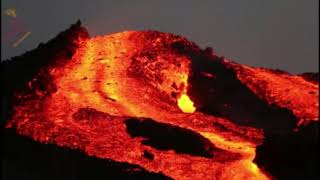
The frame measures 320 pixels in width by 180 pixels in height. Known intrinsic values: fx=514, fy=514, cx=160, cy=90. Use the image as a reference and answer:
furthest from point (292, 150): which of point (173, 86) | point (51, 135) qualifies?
point (173, 86)

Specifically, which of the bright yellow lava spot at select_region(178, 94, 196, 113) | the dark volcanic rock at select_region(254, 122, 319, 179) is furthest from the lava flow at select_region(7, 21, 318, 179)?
the dark volcanic rock at select_region(254, 122, 319, 179)

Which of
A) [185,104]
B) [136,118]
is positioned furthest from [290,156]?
[185,104]

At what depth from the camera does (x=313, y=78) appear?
148 feet

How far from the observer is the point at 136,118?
101ft

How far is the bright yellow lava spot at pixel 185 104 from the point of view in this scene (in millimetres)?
40438

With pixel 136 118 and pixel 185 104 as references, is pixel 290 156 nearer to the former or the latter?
pixel 136 118

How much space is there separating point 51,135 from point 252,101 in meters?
17.8

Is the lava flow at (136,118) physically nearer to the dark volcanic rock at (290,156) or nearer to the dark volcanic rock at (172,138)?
the dark volcanic rock at (172,138)

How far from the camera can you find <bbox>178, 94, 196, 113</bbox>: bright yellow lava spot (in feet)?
133

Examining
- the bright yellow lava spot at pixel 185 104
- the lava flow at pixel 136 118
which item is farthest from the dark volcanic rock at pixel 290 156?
the bright yellow lava spot at pixel 185 104

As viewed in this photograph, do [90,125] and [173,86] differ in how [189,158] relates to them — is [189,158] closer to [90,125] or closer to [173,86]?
[90,125]

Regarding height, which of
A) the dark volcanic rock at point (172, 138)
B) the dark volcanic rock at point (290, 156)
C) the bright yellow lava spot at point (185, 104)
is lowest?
the dark volcanic rock at point (290, 156)

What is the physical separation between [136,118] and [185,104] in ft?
35.4

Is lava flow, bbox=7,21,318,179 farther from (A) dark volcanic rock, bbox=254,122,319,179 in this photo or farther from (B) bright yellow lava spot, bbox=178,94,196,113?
(A) dark volcanic rock, bbox=254,122,319,179
